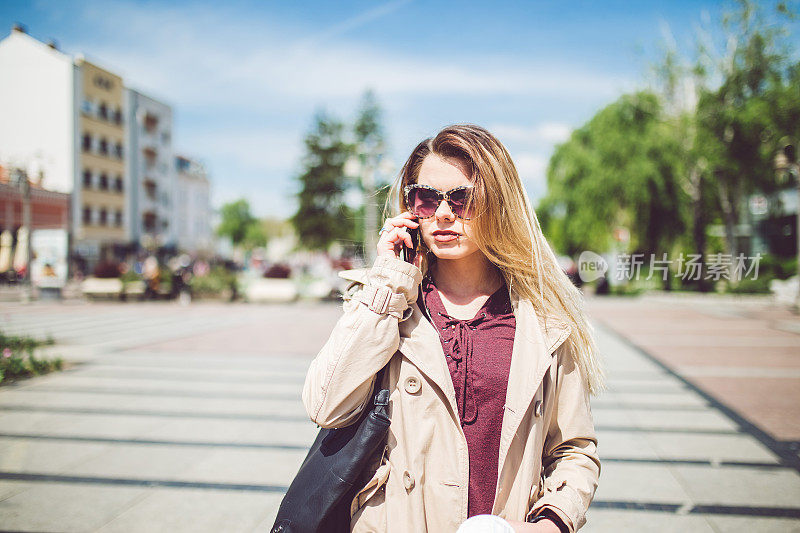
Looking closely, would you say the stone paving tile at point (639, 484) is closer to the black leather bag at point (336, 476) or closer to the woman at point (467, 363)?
the woman at point (467, 363)

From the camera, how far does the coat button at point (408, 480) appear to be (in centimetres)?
150

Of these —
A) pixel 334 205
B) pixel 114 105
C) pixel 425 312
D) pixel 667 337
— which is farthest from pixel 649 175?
pixel 114 105

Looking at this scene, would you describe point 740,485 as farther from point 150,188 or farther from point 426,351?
point 150,188

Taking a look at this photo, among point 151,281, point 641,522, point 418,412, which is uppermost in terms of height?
point 418,412

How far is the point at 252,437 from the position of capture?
5.21 meters

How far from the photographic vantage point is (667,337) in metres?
12.2

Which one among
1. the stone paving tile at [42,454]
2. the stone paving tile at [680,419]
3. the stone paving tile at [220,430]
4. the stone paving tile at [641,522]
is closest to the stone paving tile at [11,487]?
the stone paving tile at [42,454]

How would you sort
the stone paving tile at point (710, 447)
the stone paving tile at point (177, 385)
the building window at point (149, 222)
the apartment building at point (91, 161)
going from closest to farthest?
the stone paving tile at point (710, 447) → the stone paving tile at point (177, 385) → the apartment building at point (91, 161) → the building window at point (149, 222)

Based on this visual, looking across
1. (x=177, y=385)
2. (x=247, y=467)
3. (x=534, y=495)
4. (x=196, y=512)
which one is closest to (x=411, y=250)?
(x=534, y=495)

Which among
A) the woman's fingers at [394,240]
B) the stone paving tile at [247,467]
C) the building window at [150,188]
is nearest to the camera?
the woman's fingers at [394,240]

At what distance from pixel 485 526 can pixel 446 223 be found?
823 mm

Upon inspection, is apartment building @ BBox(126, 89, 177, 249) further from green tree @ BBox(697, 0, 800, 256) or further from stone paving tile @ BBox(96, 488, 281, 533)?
stone paving tile @ BBox(96, 488, 281, 533)

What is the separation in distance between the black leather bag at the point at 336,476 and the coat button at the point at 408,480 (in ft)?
0.32

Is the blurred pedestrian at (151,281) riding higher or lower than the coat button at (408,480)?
lower
